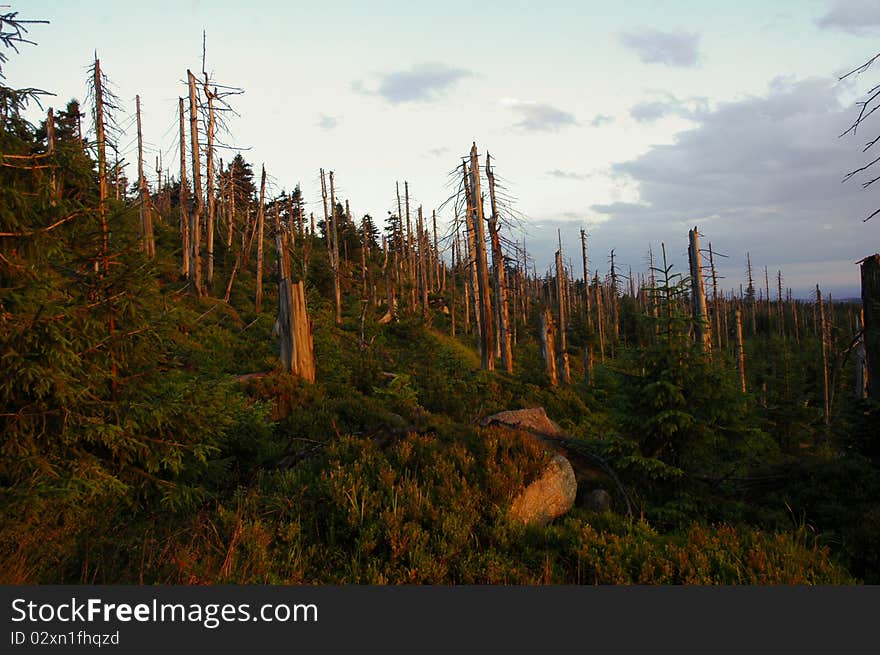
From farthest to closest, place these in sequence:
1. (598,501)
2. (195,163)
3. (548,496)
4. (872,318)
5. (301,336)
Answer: (195,163) < (301,336) < (872,318) < (598,501) < (548,496)

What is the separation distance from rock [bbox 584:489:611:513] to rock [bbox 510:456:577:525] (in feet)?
1.05

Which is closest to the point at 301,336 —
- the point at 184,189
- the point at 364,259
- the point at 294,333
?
the point at 294,333

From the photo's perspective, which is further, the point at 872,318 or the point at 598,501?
the point at 872,318

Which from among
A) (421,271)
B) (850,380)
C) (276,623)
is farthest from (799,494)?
(850,380)

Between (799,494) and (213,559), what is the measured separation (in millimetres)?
7990

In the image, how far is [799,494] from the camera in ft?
22.6

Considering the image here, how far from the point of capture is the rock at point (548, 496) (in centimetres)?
600

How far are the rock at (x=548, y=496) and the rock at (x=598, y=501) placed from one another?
1.05 feet

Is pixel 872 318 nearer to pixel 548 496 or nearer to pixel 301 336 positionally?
pixel 548 496

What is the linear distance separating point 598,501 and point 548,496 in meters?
1.06

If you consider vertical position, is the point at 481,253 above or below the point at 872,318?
above

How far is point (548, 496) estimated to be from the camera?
20.9ft

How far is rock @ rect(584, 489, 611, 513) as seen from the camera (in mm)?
6828

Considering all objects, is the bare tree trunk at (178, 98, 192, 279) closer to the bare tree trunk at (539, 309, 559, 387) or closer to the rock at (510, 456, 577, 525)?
the bare tree trunk at (539, 309, 559, 387)
